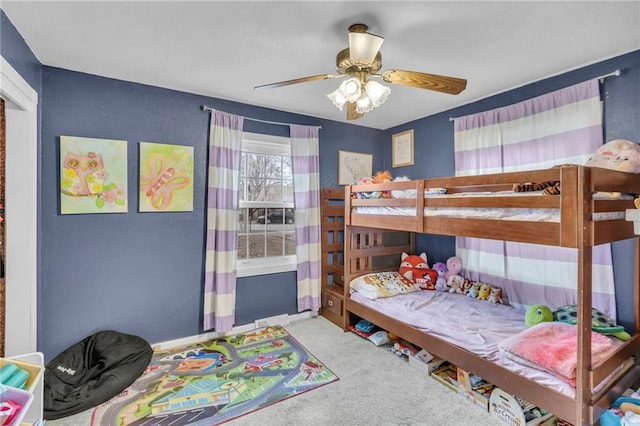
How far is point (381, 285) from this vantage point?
10.0 ft

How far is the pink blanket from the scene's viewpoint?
161cm

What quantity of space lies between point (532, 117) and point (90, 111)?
373 centimetres

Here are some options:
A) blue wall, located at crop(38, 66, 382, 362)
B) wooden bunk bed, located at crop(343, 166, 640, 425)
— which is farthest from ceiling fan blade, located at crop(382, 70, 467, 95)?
blue wall, located at crop(38, 66, 382, 362)

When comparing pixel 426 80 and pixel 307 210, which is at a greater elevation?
pixel 426 80

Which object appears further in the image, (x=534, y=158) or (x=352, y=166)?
(x=352, y=166)

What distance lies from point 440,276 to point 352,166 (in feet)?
5.65

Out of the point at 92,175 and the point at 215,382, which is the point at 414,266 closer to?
the point at 215,382

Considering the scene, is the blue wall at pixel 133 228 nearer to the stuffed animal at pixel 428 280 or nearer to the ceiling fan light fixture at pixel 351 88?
the stuffed animal at pixel 428 280

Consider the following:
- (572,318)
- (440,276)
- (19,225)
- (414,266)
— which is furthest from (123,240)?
(572,318)

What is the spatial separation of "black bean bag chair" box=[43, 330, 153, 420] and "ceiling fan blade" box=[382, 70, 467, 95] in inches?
109

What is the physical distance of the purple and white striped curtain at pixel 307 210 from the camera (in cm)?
340

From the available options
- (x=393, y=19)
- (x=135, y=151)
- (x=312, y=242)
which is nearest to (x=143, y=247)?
(x=135, y=151)

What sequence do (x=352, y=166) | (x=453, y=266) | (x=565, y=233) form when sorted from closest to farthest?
(x=565, y=233), (x=453, y=266), (x=352, y=166)

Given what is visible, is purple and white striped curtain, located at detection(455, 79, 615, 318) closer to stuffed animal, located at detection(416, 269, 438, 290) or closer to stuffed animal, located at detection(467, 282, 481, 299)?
stuffed animal, located at detection(467, 282, 481, 299)
